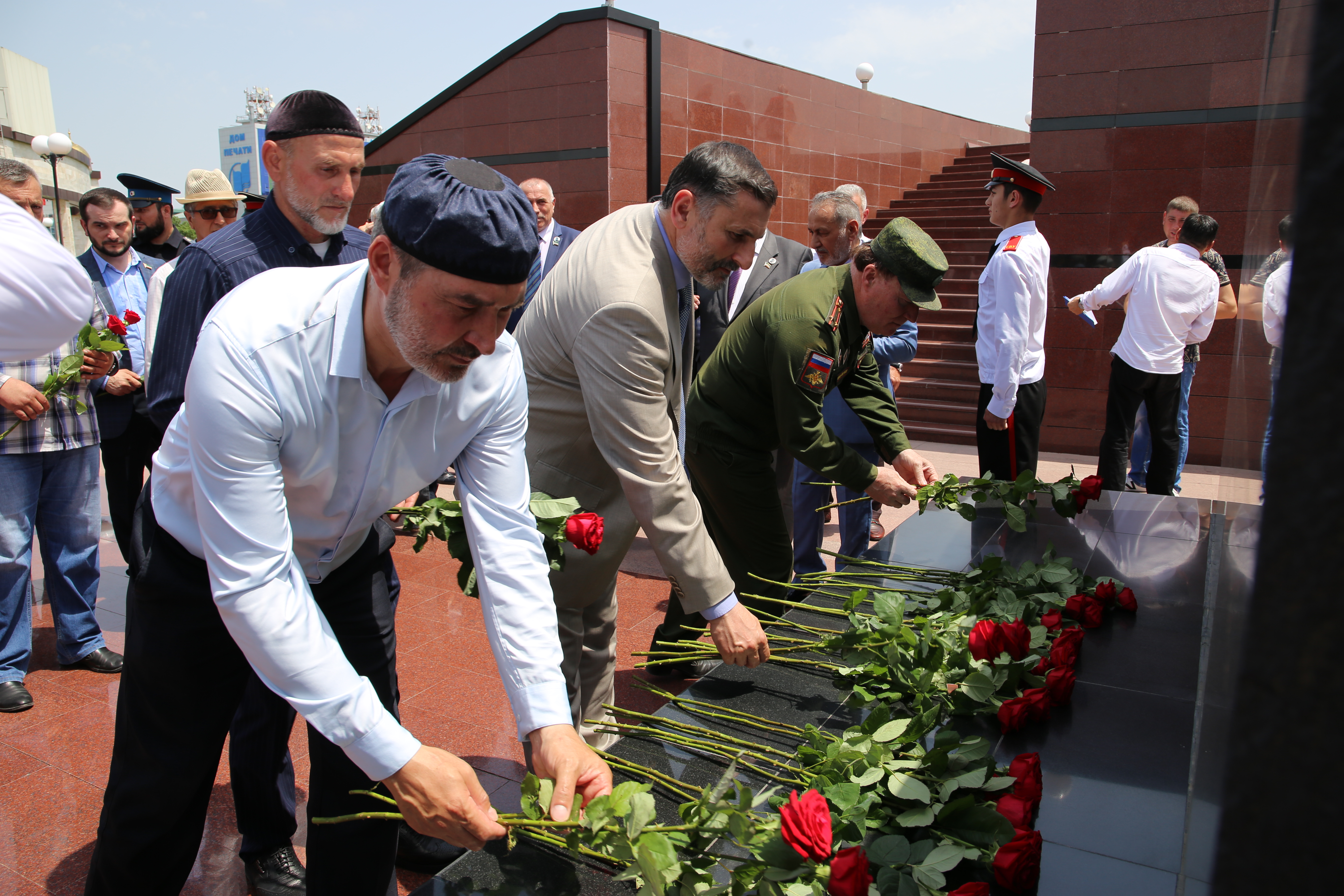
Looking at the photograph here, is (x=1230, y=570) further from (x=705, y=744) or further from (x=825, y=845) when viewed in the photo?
(x=705, y=744)

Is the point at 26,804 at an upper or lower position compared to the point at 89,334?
lower

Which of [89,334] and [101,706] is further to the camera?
[89,334]

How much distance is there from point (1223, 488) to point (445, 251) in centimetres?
225

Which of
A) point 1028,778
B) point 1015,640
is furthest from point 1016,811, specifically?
point 1015,640

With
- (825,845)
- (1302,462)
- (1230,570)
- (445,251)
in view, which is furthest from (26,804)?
(1302,462)

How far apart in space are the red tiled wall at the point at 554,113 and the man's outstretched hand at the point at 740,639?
881 cm

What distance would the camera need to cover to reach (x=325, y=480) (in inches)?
65.2

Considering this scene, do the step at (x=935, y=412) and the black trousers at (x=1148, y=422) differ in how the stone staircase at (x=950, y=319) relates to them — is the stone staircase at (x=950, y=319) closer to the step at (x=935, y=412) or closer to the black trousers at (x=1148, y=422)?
the step at (x=935, y=412)

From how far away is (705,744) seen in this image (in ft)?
6.18

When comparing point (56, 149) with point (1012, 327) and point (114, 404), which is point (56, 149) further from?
point (1012, 327)

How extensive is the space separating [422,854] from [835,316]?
6.87 ft

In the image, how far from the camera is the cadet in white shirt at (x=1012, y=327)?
488 centimetres

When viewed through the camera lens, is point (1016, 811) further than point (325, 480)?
No

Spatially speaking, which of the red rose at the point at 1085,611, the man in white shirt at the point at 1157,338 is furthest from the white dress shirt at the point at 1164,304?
the red rose at the point at 1085,611
